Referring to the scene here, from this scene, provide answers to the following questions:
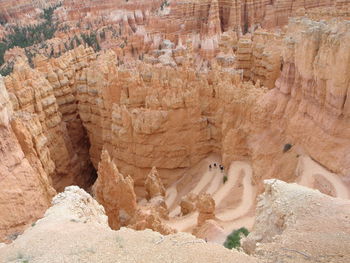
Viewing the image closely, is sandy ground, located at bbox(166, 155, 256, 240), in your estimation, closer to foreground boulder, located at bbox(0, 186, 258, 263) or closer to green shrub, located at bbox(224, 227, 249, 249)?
green shrub, located at bbox(224, 227, 249, 249)

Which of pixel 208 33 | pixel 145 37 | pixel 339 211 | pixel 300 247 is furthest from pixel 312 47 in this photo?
pixel 145 37

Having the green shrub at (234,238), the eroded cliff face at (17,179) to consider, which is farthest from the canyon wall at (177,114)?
the green shrub at (234,238)

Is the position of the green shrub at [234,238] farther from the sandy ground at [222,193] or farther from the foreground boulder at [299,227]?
the foreground boulder at [299,227]

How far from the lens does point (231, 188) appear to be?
20.8 meters

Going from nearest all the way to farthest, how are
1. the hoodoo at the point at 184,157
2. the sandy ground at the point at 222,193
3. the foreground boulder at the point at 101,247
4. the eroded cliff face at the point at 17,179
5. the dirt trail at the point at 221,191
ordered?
the foreground boulder at the point at 101,247
the hoodoo at the point at 184,157
the eroded cliff face at the point at 17,179
the sandy ground at the point at 222,193
the dirt trail at the point at 221,191

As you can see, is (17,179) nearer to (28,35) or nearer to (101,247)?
(101,247)

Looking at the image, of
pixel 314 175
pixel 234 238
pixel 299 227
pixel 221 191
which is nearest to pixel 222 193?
pixel 221 191

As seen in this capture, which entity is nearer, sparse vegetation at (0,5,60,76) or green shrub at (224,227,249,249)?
green shrub at (224,227,249,249)

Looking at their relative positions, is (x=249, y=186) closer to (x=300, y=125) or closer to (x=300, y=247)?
(x=300, y=125)

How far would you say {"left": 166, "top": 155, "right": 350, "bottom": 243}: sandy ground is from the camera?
16.0 m

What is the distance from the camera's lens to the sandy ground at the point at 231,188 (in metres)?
16.0

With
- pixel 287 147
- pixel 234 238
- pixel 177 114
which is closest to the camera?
pixel 234 238

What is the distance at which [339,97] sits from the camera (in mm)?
16578

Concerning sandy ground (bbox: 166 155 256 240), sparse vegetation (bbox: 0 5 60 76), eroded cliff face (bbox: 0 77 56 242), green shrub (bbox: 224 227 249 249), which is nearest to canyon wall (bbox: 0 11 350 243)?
eroded cliff face (bbox: 0 77 56 242)
